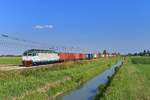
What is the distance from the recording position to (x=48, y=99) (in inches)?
961

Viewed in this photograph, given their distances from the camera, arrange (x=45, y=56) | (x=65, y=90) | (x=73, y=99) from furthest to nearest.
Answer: (x=45, y=56) → (x=65, y=90) → (x=73, y=99)

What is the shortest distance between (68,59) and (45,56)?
24585 millimetres

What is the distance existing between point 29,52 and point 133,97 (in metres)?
38.3

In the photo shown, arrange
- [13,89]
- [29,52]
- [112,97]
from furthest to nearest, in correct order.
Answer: [29,52]
[13,89]
[112,97]

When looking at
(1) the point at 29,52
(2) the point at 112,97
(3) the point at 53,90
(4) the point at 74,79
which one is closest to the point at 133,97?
(2) the point at 112,97

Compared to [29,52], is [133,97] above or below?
below

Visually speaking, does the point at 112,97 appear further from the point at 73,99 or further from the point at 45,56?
the point at 45,56

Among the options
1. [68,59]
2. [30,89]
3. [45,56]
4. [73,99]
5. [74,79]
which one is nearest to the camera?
[30,89]

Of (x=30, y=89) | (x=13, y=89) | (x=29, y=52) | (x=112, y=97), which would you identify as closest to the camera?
(x=112, y=97)

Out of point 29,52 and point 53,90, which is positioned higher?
point 29,52

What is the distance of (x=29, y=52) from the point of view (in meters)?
57.4

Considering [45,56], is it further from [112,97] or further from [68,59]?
[112,97]

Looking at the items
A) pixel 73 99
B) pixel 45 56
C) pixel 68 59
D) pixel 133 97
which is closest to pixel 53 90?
pixel 73 99

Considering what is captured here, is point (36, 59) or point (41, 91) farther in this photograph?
point (36, 59)
